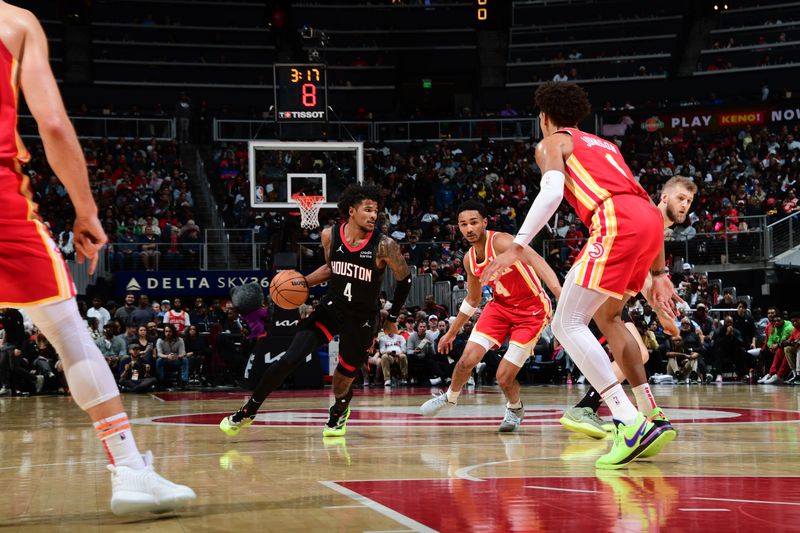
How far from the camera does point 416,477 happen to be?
4875 millimetres

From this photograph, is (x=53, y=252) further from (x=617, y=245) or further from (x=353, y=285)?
(x=353, y=285)

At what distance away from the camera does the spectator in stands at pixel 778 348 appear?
1700 centimetres

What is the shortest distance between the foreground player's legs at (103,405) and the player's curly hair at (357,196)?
3984mm

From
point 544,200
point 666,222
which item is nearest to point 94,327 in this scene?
point 666,222

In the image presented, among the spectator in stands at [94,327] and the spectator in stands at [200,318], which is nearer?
the spectator in stands at [94,327]

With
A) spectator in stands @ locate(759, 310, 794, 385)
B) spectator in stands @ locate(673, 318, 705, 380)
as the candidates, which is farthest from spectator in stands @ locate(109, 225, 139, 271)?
spectator in stands @ locate(759, 310, 794, 385)

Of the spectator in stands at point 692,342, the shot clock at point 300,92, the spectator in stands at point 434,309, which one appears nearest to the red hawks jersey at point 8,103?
the spectator in stands at point 692,342

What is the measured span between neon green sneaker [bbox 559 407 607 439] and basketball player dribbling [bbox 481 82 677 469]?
1364 millimetres

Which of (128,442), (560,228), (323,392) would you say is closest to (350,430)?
(128,442)

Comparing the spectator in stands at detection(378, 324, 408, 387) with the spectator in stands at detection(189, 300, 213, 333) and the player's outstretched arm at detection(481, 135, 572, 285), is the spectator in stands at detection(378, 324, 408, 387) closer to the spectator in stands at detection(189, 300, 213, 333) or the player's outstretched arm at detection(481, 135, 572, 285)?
the spectator in stands at detection(189, 300, 213, 333)

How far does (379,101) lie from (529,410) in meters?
25.9

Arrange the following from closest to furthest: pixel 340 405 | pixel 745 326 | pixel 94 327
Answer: pixel 340 405
pixel 94 327
pixel 745 326

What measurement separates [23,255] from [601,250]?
3076 millimetres

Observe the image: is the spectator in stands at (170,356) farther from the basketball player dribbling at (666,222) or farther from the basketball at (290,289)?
the basketball player dribbling at (666,222)
